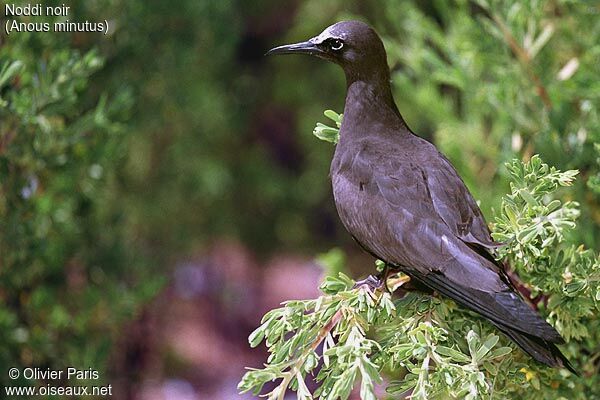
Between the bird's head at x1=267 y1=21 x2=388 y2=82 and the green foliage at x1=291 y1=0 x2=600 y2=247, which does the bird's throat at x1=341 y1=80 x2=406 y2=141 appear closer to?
the bird's head at x1=267 y1=21 x2=388 y2=82

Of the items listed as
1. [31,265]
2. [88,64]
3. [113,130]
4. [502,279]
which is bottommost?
[31,265]

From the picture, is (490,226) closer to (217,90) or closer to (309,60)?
(217,90)

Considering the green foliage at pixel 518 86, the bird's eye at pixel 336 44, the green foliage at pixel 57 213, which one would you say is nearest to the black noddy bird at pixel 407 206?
the bird's eye at pixel 336 44

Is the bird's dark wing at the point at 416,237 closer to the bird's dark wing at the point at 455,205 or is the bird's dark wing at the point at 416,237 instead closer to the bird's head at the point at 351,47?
the bird's dark wing at the point at 455,205

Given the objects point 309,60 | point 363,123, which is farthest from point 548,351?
point 309,60

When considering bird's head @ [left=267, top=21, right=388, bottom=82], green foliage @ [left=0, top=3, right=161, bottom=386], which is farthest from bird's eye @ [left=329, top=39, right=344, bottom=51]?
green foliage @ [left=0, top=3, right=161, bottom=386]

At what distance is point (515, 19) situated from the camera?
4.25 ft

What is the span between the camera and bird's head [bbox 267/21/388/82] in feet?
3.26

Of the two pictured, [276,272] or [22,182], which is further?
[276,272]

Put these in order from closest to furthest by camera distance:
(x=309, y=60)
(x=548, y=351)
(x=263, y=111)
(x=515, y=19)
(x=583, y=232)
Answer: (x=548, y=351)
(x=583, y=232)
(x=515, y=19)
(x=309, y=60)
(x=263, y=111)

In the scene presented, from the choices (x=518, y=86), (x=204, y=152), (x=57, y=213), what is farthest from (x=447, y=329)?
(x=204, y=152)

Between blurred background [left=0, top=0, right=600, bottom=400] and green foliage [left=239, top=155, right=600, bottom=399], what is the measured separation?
199 mm

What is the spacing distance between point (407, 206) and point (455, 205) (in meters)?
0.06

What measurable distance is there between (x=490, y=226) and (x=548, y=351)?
187 mm
